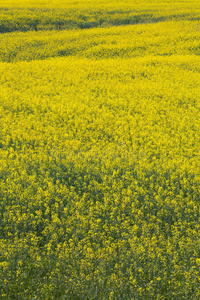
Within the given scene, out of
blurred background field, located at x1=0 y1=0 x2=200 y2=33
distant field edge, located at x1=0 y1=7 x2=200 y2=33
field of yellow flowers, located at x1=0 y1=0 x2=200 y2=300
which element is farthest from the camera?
blurred background field, located at x1=0 y1=0 x2=200 y2=33

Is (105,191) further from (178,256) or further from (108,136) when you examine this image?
(108,136)

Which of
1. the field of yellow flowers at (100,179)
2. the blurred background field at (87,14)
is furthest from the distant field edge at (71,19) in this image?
the field of yellow flowers at (100,179)

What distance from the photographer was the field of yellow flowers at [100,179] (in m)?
4.04

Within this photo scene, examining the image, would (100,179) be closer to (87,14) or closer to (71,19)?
(71,19)

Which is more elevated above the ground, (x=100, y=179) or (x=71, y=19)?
(x=71, y=19)

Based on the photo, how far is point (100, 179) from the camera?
6.38 m

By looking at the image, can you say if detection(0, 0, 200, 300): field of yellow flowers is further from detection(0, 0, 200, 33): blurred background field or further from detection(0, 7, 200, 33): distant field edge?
detection(0, 0, 200, 33): blurred background field

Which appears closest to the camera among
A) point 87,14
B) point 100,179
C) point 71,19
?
point 100,179

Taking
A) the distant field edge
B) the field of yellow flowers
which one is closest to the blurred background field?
the distant field edge

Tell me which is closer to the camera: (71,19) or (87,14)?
(71,19)

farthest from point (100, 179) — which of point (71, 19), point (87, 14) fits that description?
point (87, 14)

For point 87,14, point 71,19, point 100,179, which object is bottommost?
point 100,179

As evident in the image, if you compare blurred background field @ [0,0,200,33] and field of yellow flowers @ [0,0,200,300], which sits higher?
blurred background field @ [0,0,200,33]

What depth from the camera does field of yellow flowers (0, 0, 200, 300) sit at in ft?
13.3
